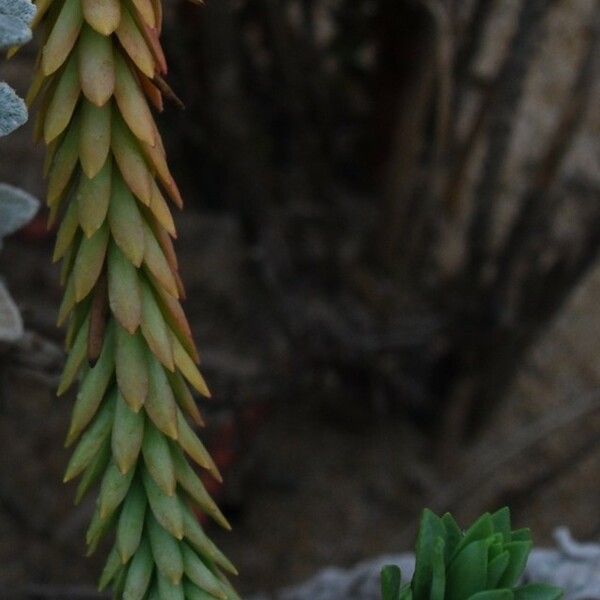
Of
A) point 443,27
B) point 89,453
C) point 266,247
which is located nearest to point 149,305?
point 89,453

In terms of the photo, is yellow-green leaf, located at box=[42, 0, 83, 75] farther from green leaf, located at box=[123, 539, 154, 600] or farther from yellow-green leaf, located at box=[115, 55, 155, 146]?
green leaf, located at box=[123, 539, 154, 600]

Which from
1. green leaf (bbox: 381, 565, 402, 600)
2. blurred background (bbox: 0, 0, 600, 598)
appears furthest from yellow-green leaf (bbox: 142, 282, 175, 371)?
blurred background (bbox: 0, 0, 600, 598)

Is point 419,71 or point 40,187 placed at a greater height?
point 419,71

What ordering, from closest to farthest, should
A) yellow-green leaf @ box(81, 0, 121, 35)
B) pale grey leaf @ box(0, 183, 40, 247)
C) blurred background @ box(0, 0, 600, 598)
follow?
yellow-green leaf @ box(81, 0, 121, 35)
pale grey leaf @ box(0, 183, 40, 247)
blurred background @ box(0, 0, 600, 598)

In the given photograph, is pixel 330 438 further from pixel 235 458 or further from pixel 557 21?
pixel 557 21

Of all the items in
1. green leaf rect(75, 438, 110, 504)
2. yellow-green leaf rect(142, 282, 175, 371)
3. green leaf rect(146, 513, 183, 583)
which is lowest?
green leaf rect(146, 513, 183, 583)

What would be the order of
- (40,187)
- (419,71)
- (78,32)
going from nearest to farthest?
(78,32) → (419,71) → (40,187)

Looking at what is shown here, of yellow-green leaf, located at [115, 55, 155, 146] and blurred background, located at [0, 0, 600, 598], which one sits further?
blurred background, located at [0, 0, 600, 598]
